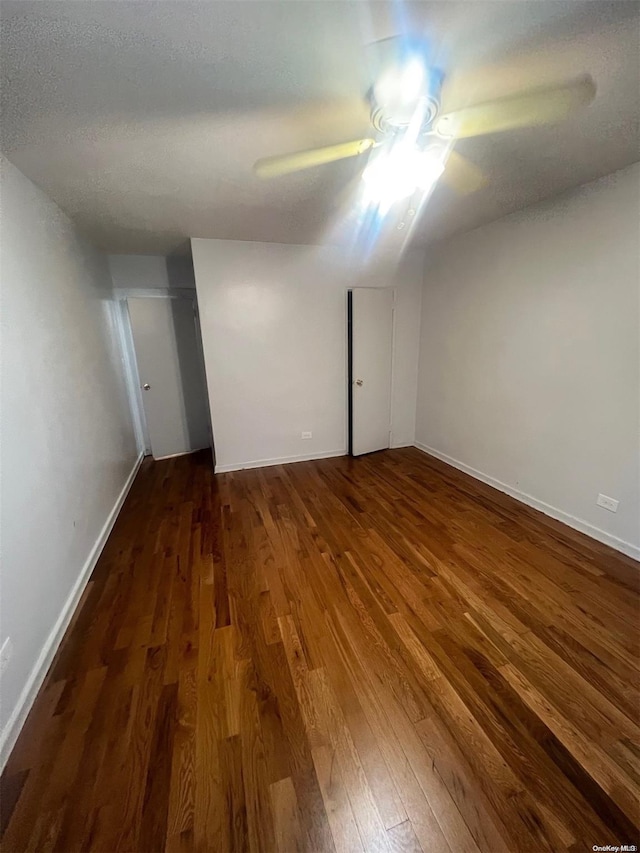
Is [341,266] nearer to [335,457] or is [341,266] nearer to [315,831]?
[335,457]

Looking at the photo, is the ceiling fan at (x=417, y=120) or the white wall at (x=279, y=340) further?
the white wall at (x=279, y=340)

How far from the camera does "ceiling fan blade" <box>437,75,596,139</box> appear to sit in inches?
52.7

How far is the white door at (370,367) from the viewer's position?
3.68 metres

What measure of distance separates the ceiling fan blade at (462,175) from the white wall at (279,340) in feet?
5.13

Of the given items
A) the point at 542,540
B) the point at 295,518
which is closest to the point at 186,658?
the point at 295,518

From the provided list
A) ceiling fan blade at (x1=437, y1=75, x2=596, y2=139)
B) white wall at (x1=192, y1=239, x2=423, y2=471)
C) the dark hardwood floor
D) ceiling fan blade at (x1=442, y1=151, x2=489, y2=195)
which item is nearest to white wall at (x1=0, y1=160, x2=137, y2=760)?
the dark hardwood floor

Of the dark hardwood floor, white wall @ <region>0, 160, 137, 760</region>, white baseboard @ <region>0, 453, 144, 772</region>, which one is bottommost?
the dark hardwood floor

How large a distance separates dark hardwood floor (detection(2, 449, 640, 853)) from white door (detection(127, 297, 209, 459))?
6.61 ft

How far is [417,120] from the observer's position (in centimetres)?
142

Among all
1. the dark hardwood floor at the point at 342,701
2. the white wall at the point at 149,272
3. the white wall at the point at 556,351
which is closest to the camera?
the dark hardwood floor at the point at 342,701

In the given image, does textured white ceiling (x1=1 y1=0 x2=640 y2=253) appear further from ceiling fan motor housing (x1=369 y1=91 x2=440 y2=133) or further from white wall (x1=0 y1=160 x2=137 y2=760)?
white wall (x1=0 y1=160 x2=137 y2=760)

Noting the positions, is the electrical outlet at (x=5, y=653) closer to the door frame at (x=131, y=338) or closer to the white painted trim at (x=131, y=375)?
the door frame at (x=131, y=338)

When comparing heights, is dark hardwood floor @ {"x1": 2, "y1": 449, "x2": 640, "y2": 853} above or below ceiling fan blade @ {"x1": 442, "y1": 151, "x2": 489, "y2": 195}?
below

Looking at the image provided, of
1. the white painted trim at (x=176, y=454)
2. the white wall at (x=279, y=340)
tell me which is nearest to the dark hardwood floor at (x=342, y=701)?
the white wall at (x=279, y=340)
